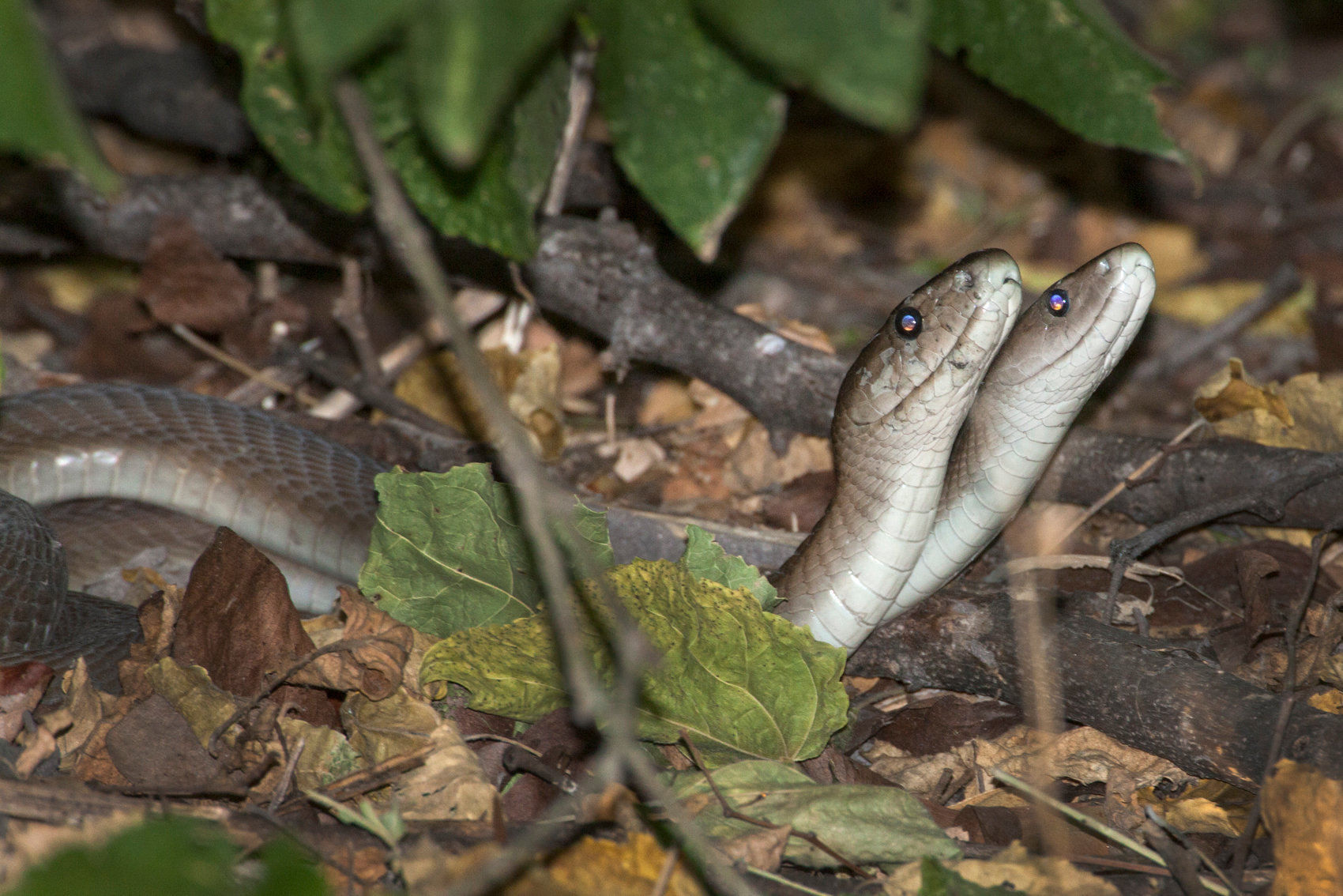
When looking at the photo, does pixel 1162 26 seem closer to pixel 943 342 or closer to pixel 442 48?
pixel 943 342

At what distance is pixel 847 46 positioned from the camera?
1218 mm

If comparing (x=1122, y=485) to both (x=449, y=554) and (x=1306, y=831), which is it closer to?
(x=1306, y=831)

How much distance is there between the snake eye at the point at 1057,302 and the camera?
285 cm

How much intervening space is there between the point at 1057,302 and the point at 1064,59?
906mm

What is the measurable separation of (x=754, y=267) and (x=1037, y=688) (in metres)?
2.97

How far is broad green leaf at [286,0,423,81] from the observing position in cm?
110

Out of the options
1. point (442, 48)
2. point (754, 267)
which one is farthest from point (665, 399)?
point (442, 48)

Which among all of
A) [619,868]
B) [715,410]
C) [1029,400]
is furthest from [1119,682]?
[715,410]

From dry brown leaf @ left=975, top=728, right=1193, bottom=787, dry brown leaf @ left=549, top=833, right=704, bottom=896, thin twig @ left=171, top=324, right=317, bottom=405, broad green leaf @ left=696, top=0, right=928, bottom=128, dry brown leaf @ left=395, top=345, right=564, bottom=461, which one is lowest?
thin twig @ left=171, top=324, right=317, bottom=405

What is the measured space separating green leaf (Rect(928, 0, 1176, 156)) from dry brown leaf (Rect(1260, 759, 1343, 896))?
4.11ft

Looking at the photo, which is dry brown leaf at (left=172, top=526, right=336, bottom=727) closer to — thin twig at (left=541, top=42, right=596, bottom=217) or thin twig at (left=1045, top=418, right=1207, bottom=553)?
thin twig at (left=541, top=42, right=596, bottom=217)

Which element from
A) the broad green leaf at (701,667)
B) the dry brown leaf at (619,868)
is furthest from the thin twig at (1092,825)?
the dry brown leaf at (619,868)

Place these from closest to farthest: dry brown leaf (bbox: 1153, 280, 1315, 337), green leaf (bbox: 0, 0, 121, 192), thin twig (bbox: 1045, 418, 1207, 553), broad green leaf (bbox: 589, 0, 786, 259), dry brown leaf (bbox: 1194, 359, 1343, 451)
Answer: green leaf (bbox: 0, 0, 121, 192) < broad green leaf (bbox: 589, 0, 786, 259) < thin twig (bbox: 1045, 418, 1207, 553) < dry brown leaf (bbox: 1194, 359, 1343, 451) < dry brown leaf (bbox: 1153, 280, 1315, 337)

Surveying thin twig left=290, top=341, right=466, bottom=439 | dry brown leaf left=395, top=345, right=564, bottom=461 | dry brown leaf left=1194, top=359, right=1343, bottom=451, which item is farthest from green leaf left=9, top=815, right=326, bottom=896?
dry brown leaf left=1194, top=359, right=1343, bottom=451
